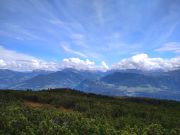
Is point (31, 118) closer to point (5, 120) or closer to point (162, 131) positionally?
point (5, 120)

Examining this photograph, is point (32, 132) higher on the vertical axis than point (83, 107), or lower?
lower

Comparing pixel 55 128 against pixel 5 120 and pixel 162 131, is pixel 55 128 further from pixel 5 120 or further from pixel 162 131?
pixel 162 131

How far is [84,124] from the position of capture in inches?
1277

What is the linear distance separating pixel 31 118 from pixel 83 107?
2049 centimetres

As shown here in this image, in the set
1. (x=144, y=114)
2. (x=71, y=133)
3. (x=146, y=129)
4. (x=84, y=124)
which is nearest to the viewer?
(x=71, y=133)

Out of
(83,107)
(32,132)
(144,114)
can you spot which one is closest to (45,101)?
(83,107)

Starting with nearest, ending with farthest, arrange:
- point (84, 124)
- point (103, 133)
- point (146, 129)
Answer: point (103, 133), point (84, 124), point (146, 129)

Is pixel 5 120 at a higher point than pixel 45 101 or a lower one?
lower

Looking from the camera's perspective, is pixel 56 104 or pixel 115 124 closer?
pixel 115 124

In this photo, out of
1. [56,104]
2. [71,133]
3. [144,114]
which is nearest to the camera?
[71,133]

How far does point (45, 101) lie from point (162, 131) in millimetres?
33800

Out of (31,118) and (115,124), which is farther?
(115,124)

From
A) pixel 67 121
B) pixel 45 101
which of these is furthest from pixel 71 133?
pixel 45 101

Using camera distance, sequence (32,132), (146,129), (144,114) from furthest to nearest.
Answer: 1. (144,114)
2. (146,129)
3. (32,132)
